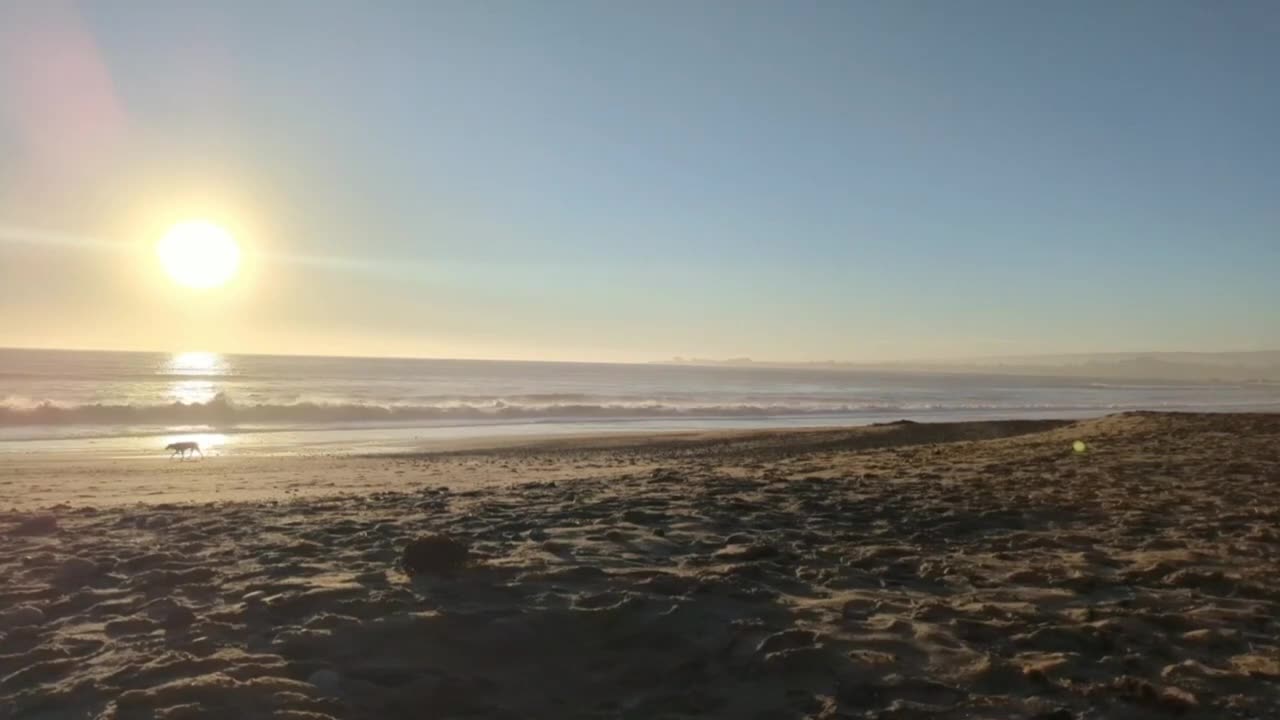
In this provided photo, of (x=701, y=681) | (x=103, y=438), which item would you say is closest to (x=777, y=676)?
(x=701, y=681)

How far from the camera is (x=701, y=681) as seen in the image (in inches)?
160

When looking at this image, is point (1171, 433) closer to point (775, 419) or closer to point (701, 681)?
point (701, 681)

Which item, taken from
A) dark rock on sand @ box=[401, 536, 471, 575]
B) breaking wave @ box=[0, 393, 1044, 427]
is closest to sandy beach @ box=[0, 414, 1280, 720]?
dark rock on sand @ box=[401, 536, 471, 575]

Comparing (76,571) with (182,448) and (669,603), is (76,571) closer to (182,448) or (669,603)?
(669,603)

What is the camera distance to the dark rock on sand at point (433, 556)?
19.0 feet

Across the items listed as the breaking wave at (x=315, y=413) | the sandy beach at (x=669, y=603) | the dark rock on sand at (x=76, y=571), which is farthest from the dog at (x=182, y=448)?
the dark rock on sand at (x=76, y=571)

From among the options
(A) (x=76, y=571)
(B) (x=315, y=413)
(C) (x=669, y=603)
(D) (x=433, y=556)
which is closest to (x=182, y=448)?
(A) (x=76, y=571)

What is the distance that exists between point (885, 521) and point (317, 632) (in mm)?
5079

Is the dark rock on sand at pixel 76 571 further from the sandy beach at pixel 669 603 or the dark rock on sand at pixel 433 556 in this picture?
the dark rock on sand at pixel 433 556

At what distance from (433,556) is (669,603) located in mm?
1873

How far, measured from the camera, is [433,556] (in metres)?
5.85

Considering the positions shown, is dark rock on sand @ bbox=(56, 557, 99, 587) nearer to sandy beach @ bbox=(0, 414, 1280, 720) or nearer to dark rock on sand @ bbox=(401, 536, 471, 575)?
sandy beach @ bbox=(0, 414, 1280, 720)

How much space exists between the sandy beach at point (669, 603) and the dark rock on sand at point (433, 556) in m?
0.02

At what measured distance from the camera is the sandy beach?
3873 millimetres
